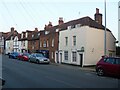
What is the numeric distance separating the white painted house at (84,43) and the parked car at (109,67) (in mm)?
13298

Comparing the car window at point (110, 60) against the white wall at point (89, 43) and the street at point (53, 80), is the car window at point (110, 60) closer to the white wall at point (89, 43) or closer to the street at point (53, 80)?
the street at point (53, 80)

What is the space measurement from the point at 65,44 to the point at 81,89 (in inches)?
1106

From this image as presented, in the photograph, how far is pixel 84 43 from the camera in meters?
34.6

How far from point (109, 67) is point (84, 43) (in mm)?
15142

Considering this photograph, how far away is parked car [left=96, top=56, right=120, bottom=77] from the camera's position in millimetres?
19047

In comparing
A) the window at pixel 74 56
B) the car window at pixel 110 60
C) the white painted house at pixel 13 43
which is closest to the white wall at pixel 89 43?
the window at pixel 74 56

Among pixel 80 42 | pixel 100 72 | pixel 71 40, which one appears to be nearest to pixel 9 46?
pixel 71 40

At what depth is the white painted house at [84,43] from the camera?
3462 cm

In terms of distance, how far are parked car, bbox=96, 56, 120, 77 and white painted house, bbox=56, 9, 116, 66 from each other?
43.6 ft

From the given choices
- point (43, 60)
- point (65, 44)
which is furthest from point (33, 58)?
point (65, 44)

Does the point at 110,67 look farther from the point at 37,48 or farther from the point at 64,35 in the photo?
the point at 37,48

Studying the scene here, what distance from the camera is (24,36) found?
69.5m

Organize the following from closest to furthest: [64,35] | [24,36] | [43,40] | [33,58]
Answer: [33,58] → [64,35] → [43,40] → [24,36]

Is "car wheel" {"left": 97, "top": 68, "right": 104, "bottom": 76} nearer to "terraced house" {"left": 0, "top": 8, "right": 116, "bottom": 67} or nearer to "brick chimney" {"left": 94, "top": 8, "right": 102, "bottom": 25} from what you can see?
"terraced house" {"left": 0, "top": 8, "right": 116, "bottom": 67}
